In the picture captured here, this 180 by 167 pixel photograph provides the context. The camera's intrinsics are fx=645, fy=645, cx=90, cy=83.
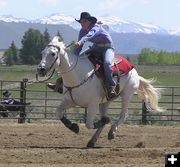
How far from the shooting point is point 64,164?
7.92 metres

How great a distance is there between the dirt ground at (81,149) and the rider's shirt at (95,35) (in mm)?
1655

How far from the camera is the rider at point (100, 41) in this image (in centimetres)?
999

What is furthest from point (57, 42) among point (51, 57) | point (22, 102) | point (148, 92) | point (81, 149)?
point (22, 102)

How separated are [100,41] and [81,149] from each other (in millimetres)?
1740

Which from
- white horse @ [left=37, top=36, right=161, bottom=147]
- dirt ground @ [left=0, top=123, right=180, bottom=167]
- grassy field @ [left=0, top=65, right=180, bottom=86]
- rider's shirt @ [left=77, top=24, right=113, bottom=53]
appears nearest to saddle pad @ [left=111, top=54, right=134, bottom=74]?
rider's shirt @ [left=77, top=24, right=113, bottom=53]

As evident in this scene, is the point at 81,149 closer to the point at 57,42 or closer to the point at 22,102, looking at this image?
the point at 57,42

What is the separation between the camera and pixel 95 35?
9953mm

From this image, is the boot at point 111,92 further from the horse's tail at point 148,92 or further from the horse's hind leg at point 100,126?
the horse's tail at point 148,92

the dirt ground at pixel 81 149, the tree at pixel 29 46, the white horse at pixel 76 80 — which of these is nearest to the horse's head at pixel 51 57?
the white horse at pixel 76 80

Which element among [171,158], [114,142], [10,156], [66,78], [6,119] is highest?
[171,158]

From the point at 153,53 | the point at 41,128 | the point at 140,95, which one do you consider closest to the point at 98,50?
the point at 140,95

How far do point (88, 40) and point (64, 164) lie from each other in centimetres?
252

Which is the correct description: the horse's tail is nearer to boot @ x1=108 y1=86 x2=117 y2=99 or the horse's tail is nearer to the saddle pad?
the saddle pad

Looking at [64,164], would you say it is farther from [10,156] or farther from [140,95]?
[140,95]
